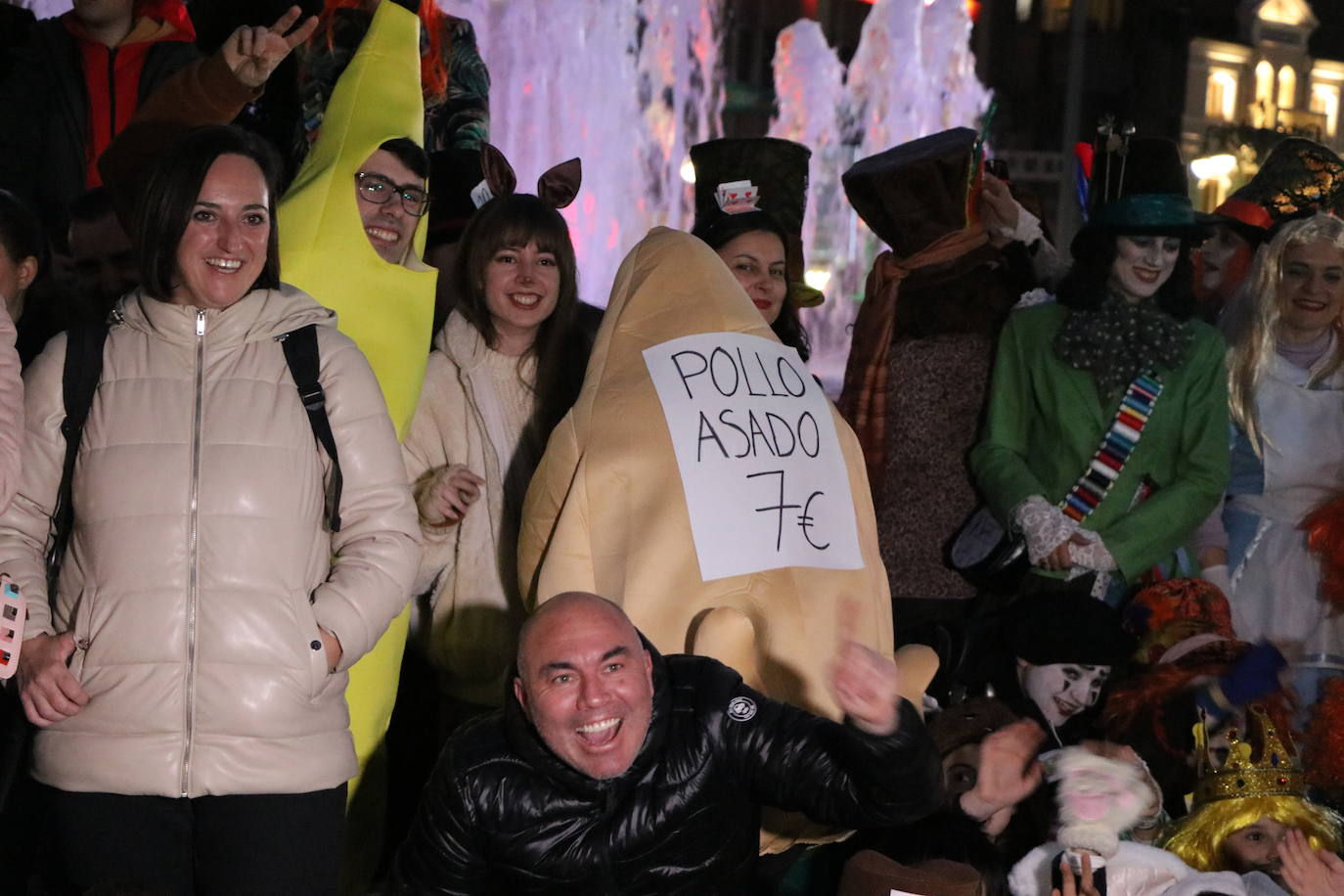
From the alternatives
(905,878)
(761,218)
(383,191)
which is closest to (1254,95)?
(761,218)

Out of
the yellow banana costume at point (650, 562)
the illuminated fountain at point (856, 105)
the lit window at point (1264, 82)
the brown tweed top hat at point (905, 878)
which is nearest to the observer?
the brown tweed top hat at point (905, 878)

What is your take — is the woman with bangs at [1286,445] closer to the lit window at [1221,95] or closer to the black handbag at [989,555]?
the black handbag at [989,555]

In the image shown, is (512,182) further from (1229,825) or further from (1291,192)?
(1291,192)

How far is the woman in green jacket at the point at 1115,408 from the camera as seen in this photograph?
4.89m

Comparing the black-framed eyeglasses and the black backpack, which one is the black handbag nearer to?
the black-framed eyeglasses

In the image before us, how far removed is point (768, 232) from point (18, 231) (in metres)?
1.91

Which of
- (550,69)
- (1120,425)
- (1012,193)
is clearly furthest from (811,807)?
(550,69)

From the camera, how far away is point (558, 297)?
428 cm

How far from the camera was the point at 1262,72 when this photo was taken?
18.3m

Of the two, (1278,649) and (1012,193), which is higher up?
(1012,193)

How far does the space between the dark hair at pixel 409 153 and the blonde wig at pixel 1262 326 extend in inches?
103

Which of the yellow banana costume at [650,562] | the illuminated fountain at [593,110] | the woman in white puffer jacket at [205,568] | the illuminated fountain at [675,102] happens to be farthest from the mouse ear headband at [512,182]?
the illuminated fountain at [593,110]

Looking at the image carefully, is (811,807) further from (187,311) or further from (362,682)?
(187,311)

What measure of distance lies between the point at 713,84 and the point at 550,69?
5.22 m
